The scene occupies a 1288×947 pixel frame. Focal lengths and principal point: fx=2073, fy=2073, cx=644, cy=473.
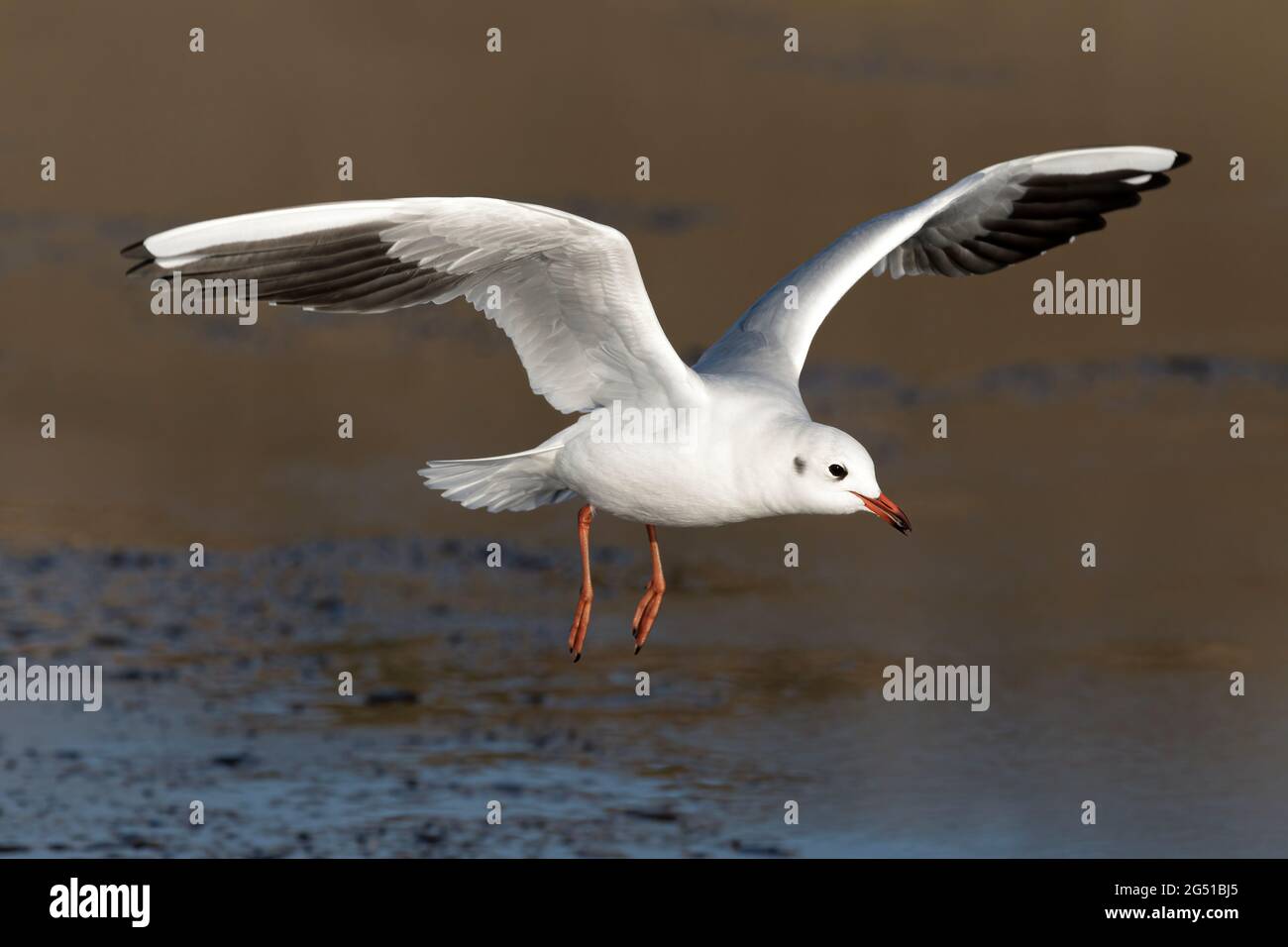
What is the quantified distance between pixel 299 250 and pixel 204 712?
4.43m

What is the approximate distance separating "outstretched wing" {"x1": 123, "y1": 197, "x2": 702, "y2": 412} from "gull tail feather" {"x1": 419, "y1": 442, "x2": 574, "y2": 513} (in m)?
0.27

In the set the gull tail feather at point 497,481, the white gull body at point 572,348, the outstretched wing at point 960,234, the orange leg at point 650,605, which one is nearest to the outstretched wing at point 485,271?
the white gull body at point 572,348

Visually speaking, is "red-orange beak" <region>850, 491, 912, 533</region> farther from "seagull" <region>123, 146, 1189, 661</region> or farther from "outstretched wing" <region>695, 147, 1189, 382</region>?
"outstretched wing" <region>695, 147, 1189, 382</region>

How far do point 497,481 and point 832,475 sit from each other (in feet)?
4.59

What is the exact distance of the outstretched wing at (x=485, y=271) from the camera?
21.5ft

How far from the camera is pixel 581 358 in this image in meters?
7.30

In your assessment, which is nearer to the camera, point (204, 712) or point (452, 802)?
point (452, 802)

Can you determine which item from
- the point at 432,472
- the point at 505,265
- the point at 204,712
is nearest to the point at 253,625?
the point at 204,712

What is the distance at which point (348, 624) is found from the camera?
12.1 m

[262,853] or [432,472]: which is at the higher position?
[432,472]

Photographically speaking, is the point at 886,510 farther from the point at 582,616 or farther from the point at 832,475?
the point at 582,616

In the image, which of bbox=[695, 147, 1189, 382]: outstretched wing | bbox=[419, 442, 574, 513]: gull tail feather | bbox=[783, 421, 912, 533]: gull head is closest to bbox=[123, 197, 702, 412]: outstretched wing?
bbox=[419, 442, 574, 513]: gull tail feather

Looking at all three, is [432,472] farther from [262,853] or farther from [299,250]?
[262,853]

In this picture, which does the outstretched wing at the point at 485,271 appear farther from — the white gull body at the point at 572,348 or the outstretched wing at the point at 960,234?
the outstretched wing at the point at 960,234
